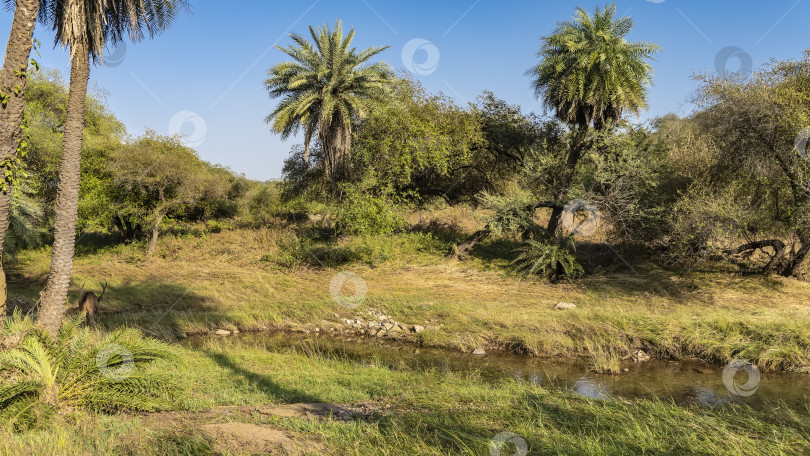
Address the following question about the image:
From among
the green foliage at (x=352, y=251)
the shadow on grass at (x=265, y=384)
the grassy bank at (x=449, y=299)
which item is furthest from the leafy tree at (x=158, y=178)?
the shadow on grass at (x=265, y=384)

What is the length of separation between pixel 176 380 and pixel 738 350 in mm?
13356

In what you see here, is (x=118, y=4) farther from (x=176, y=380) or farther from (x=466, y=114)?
(x=466, y=114)

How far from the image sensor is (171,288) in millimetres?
20625

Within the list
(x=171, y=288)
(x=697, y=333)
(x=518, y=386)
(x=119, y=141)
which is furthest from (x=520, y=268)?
(x=119, y=141)

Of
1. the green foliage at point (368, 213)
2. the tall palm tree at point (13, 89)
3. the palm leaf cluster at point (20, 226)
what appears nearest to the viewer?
the tall palm tree at point (13, 89)

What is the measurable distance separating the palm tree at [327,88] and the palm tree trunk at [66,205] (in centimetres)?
1487

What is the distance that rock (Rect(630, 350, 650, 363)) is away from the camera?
42.3 ft

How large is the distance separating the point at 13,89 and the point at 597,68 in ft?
70.6

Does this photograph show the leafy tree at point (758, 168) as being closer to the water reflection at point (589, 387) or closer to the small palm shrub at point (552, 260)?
the small palm shrub at point (552, 260)

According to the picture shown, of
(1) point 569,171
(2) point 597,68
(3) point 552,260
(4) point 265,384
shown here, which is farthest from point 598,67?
(4) point 265,384

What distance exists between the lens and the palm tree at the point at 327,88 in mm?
25688

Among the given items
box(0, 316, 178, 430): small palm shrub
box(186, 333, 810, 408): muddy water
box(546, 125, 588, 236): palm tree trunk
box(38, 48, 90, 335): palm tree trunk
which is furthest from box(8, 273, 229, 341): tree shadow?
box(546, 125, 588, 236): palm tree trunk

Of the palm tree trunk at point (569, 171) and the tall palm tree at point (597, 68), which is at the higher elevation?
the tall palm tree at point (597, 68)

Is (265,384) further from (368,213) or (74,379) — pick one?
(368,213)
